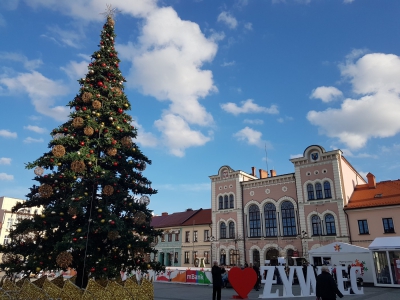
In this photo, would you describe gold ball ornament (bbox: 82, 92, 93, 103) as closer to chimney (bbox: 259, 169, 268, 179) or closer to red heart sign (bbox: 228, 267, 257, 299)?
red heart sign (bbox: 228, 267, 257, 299)

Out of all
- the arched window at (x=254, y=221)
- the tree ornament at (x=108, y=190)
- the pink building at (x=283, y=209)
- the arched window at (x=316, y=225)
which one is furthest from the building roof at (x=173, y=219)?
the tree ornament at (x=108, y=190)

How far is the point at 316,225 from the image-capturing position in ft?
104

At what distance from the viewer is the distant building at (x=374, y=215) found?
28.1 meters

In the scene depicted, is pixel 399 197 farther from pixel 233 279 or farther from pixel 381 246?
pixel 233 279

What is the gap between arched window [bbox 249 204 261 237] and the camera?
3587 cm

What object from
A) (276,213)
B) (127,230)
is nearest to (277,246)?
(276,213)

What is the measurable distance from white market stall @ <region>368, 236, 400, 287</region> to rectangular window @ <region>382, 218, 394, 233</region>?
864 centimetres

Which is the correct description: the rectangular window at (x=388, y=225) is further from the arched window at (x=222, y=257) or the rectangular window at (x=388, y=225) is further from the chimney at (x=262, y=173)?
the arched window at (x=222, y=257)

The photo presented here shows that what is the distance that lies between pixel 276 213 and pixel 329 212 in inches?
231

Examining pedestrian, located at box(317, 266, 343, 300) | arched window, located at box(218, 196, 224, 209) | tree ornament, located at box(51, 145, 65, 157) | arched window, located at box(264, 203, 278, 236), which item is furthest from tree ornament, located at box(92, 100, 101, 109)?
arched window, located at box(218, 196, 224, 209)

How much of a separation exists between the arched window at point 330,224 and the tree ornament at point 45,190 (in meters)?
27.6

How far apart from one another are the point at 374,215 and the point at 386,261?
9.78 meters

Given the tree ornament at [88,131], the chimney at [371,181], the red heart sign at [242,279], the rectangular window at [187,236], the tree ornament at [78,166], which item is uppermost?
the chimney at [371,181]

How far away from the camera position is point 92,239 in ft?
37.4
